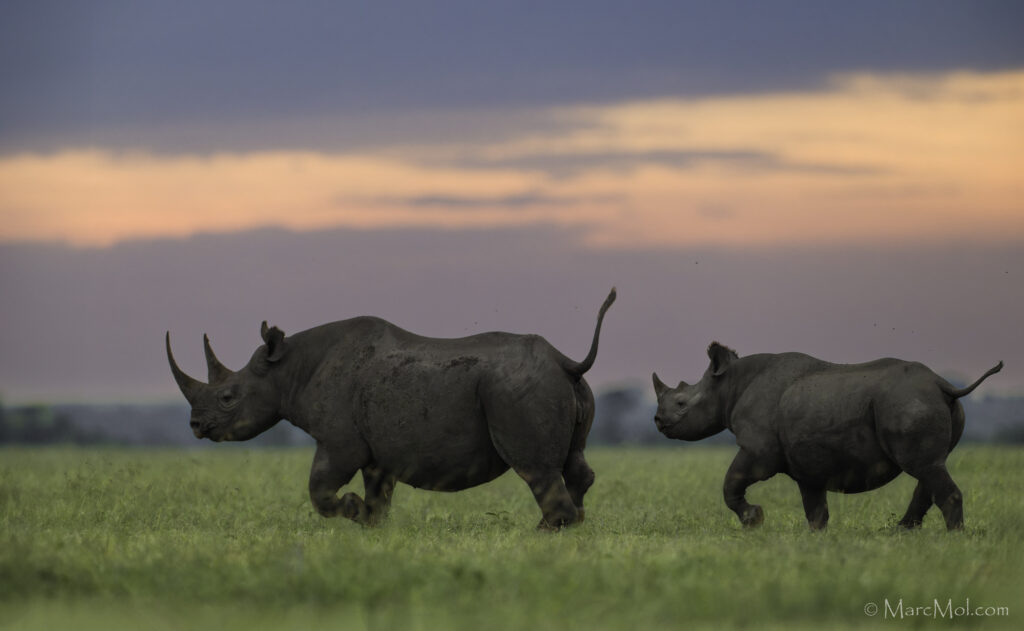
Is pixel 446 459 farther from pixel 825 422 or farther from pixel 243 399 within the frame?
pixel 825 422

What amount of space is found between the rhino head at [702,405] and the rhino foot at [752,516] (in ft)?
3.25

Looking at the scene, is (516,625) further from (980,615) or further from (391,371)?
(391,371)

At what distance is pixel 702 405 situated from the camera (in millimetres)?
12664

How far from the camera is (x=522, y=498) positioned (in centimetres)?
1652

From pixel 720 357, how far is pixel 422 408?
2.83m

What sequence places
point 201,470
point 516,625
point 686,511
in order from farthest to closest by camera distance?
point 201,470 < point 686,511 < point 516,625

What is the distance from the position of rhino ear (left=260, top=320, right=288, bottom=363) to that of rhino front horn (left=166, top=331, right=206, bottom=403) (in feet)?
2.71

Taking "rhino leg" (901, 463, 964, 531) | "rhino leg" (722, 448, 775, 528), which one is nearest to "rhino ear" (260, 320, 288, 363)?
"rhino leg" (722, 448, 775, 528)

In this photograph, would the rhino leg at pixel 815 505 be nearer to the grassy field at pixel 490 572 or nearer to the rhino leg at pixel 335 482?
the grassy field at pixel 490 572

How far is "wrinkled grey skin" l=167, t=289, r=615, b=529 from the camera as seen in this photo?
11.3 meters

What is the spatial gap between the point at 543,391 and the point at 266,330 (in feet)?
9.02

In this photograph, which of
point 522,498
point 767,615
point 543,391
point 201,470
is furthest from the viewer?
point 201,470

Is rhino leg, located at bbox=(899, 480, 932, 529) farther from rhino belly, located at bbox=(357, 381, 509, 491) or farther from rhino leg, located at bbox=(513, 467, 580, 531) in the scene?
rhino belly, located at bbox=(357, 381, 509, 491)

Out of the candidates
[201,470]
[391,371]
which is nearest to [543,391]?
[391,371]
